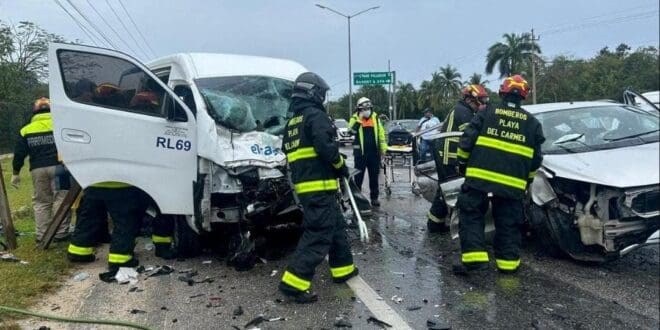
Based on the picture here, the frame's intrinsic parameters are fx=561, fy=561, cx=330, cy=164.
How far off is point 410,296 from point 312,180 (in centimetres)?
122

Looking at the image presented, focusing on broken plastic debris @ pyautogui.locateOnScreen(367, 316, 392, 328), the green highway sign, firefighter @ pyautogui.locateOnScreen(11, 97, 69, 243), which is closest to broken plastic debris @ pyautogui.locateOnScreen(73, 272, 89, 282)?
firefighter @ pyautogui.locateOnScreen(11, 97, 69, 243)

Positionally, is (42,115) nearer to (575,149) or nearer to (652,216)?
(575,149)

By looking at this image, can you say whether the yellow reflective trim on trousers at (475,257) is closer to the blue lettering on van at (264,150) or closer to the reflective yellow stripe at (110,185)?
the blue lettering on van at (264,150)

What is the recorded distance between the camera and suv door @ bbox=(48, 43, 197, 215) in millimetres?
5355

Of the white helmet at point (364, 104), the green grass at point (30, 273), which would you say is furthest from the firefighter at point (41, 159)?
the white helmet at point (364, 104)

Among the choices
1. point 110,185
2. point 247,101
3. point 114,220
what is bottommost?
point 114,220

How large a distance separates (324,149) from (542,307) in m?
2.03

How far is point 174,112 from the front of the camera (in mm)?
5504

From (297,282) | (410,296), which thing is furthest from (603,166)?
(297,282)

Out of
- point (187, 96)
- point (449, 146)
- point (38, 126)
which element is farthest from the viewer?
point (38, 126)

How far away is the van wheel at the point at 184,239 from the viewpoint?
5793mm

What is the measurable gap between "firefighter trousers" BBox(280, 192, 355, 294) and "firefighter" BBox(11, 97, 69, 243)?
365cm

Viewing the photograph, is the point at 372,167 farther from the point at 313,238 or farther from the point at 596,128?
the point at 313,238

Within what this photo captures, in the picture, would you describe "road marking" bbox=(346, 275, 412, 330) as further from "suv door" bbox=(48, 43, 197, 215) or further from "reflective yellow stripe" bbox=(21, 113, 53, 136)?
"reflective yellow stripe" bbox=(21, 113, 53, 136)
